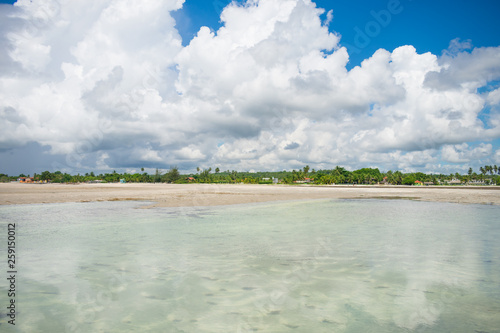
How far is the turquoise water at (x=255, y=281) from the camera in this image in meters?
5.80

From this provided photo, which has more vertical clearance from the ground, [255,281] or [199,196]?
[255,281]

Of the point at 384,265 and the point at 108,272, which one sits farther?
the point at 384,265

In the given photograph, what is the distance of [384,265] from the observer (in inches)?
382

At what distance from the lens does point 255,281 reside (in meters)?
8.10

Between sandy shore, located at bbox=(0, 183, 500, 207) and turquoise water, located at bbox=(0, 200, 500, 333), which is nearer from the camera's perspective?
turquoise water, located at bbox=(0, 200, 500, 333)

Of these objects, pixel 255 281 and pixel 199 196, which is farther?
pixel 199 196

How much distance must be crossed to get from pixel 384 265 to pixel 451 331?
14.5 ft

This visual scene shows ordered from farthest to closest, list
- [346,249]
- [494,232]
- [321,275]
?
[494,232], [346,249], [321,275]

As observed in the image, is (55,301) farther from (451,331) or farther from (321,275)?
(451,331)

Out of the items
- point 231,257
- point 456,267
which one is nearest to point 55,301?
point 231,257

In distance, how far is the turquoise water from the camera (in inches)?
229

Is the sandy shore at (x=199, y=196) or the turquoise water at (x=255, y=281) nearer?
the turquoise water at (x=255, y=281)

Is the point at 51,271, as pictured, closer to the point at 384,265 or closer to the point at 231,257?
the point at 231,257

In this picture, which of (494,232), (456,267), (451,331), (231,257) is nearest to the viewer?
(451,331)
